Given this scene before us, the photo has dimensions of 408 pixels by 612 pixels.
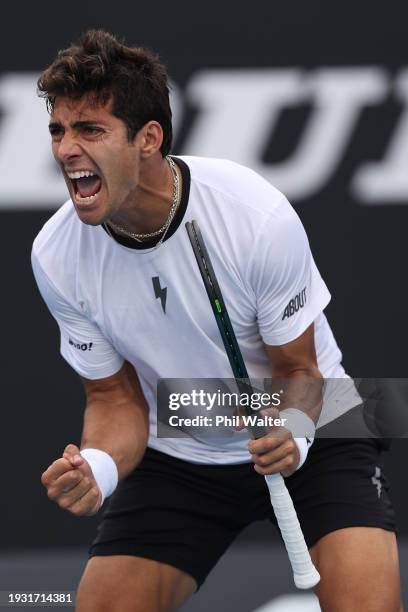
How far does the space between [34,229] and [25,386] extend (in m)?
0.62

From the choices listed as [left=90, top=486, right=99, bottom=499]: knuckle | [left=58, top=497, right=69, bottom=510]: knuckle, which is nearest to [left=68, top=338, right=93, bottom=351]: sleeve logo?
[left=90, top=486, right=99, bottom=499]: knuckle

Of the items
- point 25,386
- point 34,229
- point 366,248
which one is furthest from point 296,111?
point 25,386

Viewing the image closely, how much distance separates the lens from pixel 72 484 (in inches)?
133

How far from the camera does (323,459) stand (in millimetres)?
3844

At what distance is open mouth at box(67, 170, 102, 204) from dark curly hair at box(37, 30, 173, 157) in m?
0.14

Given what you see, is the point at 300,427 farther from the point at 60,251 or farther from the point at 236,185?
the point at 60,251

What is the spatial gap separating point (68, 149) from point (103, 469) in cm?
84

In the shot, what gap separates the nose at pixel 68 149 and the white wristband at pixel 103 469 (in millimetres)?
788

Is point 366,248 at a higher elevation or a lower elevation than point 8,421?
higher

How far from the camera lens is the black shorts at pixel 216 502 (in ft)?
12.3

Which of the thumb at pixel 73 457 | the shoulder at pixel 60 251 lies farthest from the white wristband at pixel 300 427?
the shoulder at pixel 60 251

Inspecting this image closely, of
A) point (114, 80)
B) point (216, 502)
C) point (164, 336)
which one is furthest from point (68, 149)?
point (216, 502)

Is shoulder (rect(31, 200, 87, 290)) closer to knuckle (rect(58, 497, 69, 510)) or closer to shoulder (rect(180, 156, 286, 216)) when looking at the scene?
shoulder (rect(180, 156, 286, 216))

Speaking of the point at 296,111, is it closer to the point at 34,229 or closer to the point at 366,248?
the point at 366,248
